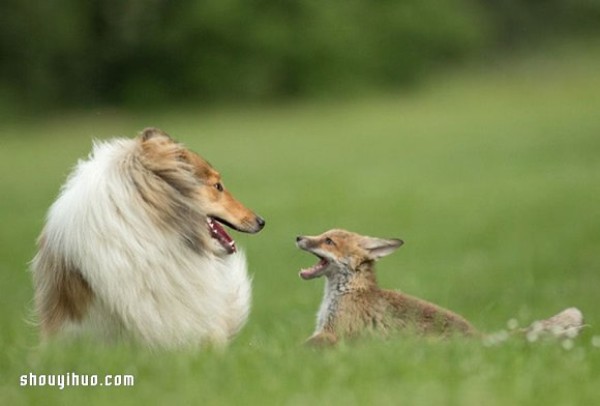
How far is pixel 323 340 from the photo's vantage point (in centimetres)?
930

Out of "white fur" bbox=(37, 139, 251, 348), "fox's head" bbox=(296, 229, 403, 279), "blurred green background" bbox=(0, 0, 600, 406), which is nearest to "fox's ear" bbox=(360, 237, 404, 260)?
"fox's head" bbox=(296, 229, 403, 279)

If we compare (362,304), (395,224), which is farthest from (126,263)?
(395,224)

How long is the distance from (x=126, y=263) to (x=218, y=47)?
5063 cm

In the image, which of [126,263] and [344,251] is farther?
[344,251]

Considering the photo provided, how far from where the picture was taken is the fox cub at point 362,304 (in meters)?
9.35

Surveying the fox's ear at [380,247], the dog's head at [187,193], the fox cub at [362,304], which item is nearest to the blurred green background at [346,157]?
the fox cub at [362,304]

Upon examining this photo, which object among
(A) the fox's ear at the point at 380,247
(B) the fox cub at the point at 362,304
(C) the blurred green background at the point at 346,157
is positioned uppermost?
(C) the blurred green background at the point at 346,157

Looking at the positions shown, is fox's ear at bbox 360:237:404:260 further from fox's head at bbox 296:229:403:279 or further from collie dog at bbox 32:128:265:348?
collie dog at bbox 32:128:265:348

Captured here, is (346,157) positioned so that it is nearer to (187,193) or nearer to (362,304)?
(362,304)

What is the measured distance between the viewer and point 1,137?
46.9 m

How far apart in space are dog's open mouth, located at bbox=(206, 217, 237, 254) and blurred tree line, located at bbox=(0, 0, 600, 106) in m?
44.8

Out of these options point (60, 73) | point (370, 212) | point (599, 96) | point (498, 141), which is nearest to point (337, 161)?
point (498, 141)

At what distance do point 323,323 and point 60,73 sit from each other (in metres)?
46.5

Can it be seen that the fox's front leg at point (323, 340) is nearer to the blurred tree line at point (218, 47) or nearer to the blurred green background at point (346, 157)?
the blurred green background at point (346, 157)
